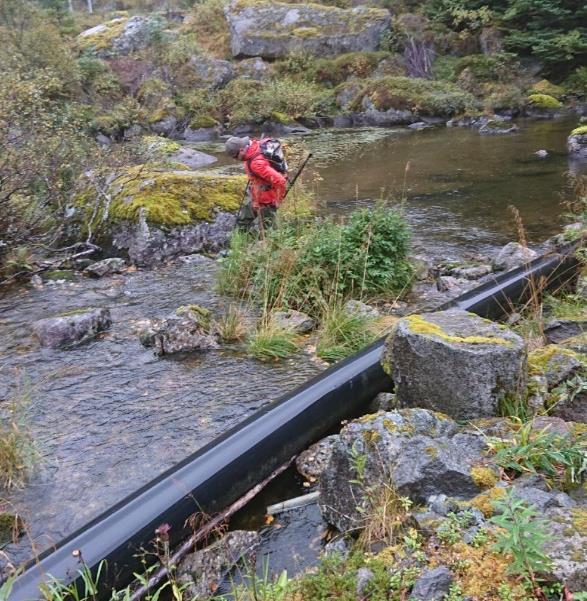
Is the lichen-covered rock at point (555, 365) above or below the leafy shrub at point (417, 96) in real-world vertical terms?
below

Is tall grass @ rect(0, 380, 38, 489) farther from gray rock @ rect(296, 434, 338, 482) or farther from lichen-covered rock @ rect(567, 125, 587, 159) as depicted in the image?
lichen-covered rock @ rect(567, 125, 587, 159)

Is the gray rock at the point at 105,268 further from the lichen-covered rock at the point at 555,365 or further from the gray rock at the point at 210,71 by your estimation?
the gray rock at the point at 210,71

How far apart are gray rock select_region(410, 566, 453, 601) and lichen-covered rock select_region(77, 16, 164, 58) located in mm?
32735

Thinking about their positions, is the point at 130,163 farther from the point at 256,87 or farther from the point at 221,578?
the point at 256,87

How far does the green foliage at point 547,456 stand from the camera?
2.76 metres

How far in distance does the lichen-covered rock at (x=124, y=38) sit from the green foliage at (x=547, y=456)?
32.2 metres

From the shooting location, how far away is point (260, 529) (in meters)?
3.30

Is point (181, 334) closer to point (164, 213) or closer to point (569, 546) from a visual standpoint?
point (164, 213)

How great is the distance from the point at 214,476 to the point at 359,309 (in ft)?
9.50

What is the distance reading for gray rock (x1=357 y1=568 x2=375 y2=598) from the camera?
92.5 inches

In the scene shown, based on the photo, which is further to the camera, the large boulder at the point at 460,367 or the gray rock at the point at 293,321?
the gray rock at the point at 293,321

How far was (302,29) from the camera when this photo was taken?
31.9 m

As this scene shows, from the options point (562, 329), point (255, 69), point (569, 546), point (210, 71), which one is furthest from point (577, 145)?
point (255, 69)

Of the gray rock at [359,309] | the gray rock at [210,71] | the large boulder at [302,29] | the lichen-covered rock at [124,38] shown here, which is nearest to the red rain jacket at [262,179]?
the gray rock at [359,309]
